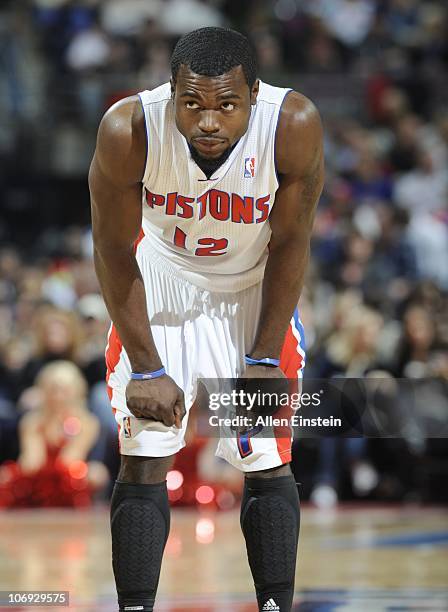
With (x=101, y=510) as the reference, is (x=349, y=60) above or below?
above

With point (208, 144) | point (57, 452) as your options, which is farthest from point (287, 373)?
point (57, 452)

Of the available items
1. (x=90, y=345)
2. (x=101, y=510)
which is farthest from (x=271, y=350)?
(x=90, y=345)

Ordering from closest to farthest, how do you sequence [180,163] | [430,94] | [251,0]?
[180,163] → [430,94] → [251,0]

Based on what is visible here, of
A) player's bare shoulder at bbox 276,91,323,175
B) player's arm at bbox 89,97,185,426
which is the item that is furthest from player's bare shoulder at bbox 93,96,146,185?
player's bare shoulder at bbox 276,91,323,175

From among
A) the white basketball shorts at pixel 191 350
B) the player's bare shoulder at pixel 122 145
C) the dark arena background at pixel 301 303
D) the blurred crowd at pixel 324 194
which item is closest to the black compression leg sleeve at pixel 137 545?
the white basketball shorts at pixel 191 350

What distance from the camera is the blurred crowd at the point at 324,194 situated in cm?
758

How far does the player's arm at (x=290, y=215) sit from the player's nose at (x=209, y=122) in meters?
0.25

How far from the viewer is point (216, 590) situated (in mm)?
4918

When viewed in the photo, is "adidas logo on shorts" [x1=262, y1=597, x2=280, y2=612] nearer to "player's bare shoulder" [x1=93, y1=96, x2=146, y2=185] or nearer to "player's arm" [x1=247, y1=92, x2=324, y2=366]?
"player's arm" [x1=247, y1=92, x2=324, y2=366]

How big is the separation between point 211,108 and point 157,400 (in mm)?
901

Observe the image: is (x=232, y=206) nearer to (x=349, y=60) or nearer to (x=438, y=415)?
(x=438, y=415)

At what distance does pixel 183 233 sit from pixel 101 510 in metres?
4.09

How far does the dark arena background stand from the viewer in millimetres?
5527

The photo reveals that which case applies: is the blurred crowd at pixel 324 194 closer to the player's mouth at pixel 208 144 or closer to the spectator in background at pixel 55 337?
the spectator in background at pixel 55 337
